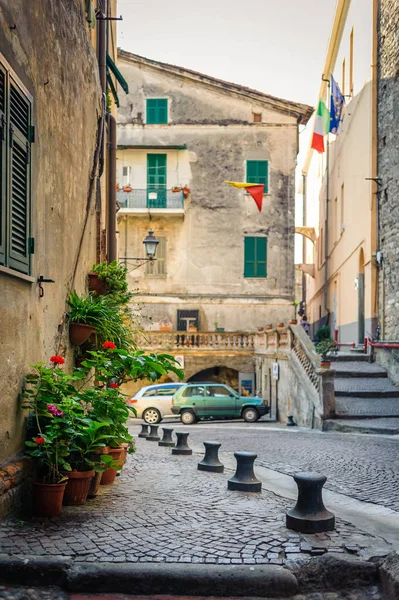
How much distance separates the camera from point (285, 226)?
32.6m

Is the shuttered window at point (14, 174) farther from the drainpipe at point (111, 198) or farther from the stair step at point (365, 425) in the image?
the stair step at point (365, 425)

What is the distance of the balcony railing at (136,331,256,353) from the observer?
2973cm

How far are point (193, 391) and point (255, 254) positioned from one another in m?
10.9

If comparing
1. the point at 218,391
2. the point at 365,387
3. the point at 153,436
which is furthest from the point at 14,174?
the point at 218,391

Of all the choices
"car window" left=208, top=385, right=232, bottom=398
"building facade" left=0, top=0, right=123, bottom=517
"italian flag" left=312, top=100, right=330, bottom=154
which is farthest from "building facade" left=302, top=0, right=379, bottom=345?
"building facade" left=0, top=0, right=123, bottom=517

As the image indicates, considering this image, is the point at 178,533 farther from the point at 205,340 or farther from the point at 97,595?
the point at 205,340

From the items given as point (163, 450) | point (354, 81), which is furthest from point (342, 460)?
point (354, 81)

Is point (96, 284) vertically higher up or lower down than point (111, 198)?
lower down

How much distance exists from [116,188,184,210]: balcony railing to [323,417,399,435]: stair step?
18.4 m

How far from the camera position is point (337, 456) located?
35.8ft

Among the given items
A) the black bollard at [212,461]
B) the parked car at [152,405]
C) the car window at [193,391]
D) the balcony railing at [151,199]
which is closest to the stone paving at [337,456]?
the black bollard at [212,461]

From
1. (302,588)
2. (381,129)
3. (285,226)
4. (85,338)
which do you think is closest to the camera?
(302,588)

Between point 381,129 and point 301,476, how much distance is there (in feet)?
60.3

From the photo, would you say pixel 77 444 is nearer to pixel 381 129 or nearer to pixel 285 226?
pixel 381 129
